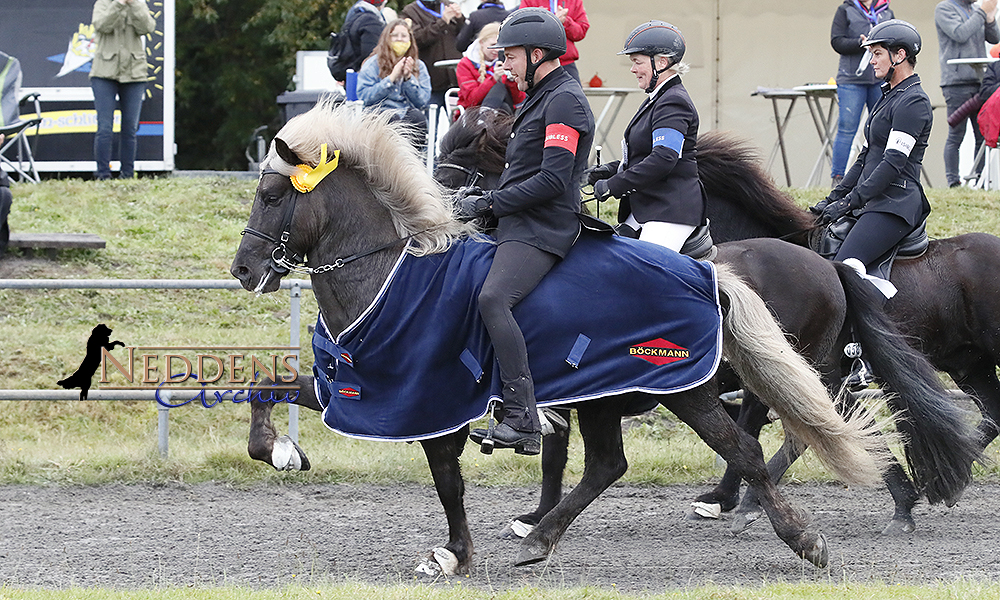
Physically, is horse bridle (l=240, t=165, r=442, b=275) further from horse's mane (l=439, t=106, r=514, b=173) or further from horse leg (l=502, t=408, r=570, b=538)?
horse leg (l=502, t=408, r=570, b=538)

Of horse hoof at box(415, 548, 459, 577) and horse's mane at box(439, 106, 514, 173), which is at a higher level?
horse's mane at box(439, 106, 514, 173)

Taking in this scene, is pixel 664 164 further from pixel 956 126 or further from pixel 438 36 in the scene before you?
pixel 956 126

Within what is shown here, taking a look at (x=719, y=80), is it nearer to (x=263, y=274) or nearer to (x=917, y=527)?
(x=917, y=527)

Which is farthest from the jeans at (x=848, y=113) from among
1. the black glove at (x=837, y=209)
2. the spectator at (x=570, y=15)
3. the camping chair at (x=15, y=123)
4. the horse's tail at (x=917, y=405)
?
the camping chair at (x=15, y=123)

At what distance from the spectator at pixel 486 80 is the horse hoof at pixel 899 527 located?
335cm

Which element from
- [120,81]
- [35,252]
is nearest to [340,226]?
[35,252]

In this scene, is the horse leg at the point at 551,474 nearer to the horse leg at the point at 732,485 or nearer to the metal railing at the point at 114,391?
the horse leg at the point at 732,485

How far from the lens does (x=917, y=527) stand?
262 inches

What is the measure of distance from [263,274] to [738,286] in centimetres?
220

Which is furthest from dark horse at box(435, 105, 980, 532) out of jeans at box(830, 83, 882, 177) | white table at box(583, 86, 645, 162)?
white table at box(583, 86, 645, 162)

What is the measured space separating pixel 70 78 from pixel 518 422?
36.3 feet

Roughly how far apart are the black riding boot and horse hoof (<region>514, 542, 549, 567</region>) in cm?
58

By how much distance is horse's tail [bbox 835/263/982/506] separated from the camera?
20.1 feet

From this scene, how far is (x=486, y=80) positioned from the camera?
28.0 ft
